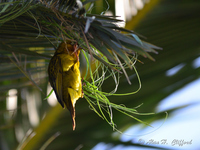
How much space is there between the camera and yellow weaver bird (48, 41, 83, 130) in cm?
35

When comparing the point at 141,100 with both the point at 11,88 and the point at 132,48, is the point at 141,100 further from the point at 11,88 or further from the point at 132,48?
the point at 132,48

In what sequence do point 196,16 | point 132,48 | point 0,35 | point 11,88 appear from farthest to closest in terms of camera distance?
point 196,16
point 11,88
point 0,35
point 132,48

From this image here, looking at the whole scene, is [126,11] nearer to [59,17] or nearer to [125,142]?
[125,142]

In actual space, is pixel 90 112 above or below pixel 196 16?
below

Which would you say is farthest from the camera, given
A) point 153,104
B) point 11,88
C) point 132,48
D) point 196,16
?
point 196,16

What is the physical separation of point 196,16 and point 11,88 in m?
0.60

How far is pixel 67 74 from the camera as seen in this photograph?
346mm

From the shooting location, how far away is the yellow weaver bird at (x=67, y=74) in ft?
1.13

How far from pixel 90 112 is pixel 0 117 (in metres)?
0.21

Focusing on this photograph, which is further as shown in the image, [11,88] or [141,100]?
[141,100]

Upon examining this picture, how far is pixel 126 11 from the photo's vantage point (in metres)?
0.89

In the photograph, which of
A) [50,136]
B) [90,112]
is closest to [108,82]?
[90,112]

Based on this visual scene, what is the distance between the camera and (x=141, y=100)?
0.71 m

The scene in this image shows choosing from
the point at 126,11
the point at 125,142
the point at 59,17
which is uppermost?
the point at 126,11
